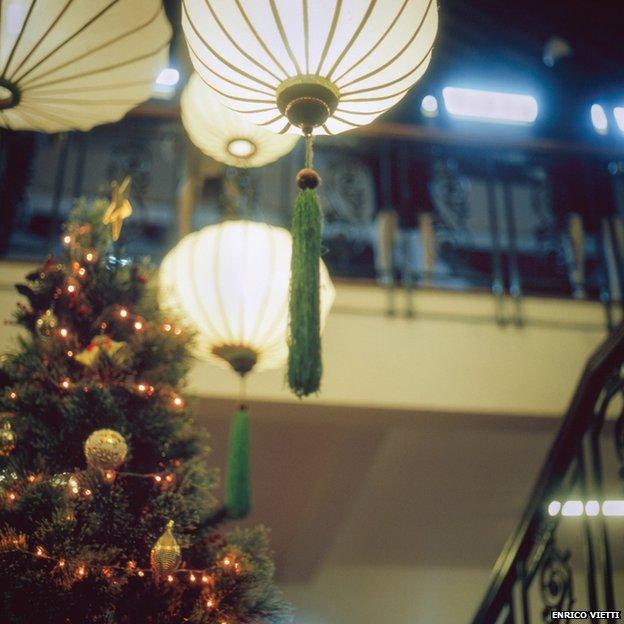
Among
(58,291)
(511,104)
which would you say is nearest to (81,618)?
(58,291)

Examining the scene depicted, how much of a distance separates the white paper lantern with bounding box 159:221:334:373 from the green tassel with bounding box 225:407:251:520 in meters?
0.20

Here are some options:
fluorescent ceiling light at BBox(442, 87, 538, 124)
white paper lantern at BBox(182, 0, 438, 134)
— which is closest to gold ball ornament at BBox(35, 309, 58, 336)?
white paper lantern at BBox(182, 0, 438, 134)

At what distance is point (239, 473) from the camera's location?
2.24 m

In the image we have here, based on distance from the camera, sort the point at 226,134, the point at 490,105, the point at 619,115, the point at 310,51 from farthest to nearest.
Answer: the point at 490,105, the point at 619,115, the point at 226,134, the point at 310,51

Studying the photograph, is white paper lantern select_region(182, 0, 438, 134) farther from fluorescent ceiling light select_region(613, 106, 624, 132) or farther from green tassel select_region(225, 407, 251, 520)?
fluorescent ceiling light select_region(613, 106, 624, 132)

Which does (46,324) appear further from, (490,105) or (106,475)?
(490,105)

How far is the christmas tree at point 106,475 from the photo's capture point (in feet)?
4.75

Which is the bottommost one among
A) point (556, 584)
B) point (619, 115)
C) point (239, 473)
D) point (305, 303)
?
point (556, 584)

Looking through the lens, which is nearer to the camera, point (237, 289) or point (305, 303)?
point (305, 303)

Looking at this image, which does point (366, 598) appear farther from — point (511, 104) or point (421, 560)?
point (511, 104)

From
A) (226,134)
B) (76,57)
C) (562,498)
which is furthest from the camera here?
(226,134)

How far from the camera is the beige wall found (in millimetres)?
3117

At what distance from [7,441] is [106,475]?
10.3 inches

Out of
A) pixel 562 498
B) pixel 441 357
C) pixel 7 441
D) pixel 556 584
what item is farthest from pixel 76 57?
pixel 441 357
